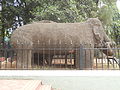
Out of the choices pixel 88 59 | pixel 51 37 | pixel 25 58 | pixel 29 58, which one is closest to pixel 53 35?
pixel 51 37

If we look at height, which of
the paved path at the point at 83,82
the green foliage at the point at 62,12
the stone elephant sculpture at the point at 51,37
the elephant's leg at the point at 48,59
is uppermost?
the green foliage at the point at 62,12

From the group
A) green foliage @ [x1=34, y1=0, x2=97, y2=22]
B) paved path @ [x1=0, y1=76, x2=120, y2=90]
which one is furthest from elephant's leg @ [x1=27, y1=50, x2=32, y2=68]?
green foliage @ [x1=34, y1=0, x2=97, y2=22]

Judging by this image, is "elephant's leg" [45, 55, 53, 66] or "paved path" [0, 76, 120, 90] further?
"elephant's leg" [45, 55, 53, 66]

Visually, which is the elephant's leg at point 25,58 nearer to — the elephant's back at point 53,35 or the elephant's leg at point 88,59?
the elephant's back at point 53,35

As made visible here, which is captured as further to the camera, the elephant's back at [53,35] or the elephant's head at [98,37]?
the elephant's head at [98,37]

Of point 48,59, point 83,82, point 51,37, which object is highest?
point 51,37

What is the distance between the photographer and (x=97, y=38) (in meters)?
9.56

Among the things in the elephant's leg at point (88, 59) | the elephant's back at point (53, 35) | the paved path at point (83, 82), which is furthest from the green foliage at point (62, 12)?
the paved path at point (83, 82)

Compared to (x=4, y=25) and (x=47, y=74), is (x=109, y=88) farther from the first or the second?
(x=4, y=25)

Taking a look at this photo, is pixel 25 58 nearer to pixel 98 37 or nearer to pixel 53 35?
pixel 53 35

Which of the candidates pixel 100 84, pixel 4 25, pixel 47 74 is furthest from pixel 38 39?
pixel 4 25

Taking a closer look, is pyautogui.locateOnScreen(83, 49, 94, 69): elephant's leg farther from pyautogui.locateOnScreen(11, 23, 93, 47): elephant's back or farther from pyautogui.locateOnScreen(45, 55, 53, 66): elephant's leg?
pyautogui.locateOnScreen(45, 55, 53, 66): elephant's leg

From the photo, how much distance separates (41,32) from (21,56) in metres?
1.42

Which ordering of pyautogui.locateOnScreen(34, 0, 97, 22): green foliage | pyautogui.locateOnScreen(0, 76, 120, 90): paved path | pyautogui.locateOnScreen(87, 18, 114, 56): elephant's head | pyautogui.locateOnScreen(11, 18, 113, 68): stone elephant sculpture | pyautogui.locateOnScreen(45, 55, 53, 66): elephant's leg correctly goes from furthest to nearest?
pyautogui.locateOnScreen(34, 0, 97, 22): green foliage
pyautogui.locateOnScreen(45, 55, 53, 66): elephant's leg
pyautogui.locateOnScreen(87, 18, 114, 56): elephant's head
pyautogui.locateOnScreen(11, 18, 113, 68): stone elephant sculpture
pyautogui.locateOnScreen(0, 76, 120, 90): paved path
